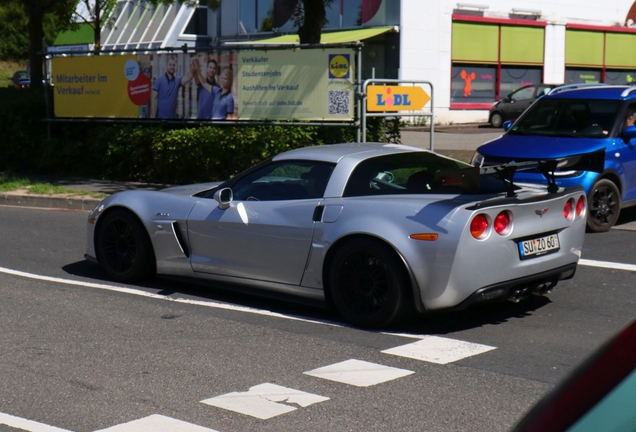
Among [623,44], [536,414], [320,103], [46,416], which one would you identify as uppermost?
[623,44]

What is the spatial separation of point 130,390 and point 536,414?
3.65m

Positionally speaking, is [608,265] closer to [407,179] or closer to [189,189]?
[407,179]

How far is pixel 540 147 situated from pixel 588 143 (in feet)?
1.89

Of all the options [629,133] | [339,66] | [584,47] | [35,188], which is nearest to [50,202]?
[35,188]

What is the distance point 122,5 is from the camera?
140ft

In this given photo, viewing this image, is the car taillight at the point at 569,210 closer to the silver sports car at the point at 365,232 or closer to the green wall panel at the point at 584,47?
the silver sports car at the point at 365,232

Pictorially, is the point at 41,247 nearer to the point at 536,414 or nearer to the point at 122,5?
the point at 536,414

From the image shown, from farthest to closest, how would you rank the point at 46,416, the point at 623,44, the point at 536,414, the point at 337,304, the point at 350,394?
the point at 623,44 → the point at 337,304 → the point at 350,394 → the point at 46,416 → the point at 536,414

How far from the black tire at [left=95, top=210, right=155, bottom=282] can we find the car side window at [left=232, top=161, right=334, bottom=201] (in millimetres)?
1023

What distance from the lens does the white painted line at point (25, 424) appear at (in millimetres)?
4402

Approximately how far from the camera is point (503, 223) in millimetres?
6176

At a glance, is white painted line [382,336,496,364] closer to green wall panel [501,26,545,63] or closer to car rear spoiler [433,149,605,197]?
car rear spoiler [433,149,605,197]

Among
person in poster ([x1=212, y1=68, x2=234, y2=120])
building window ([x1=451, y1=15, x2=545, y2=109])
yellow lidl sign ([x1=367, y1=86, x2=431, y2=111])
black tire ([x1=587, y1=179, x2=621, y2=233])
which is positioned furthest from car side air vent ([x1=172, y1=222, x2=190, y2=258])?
building window ([x1=451, y1=15, x2=545, y2=109])

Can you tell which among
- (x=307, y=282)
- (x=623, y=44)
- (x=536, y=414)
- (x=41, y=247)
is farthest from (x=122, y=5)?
(x=536, y=414)
